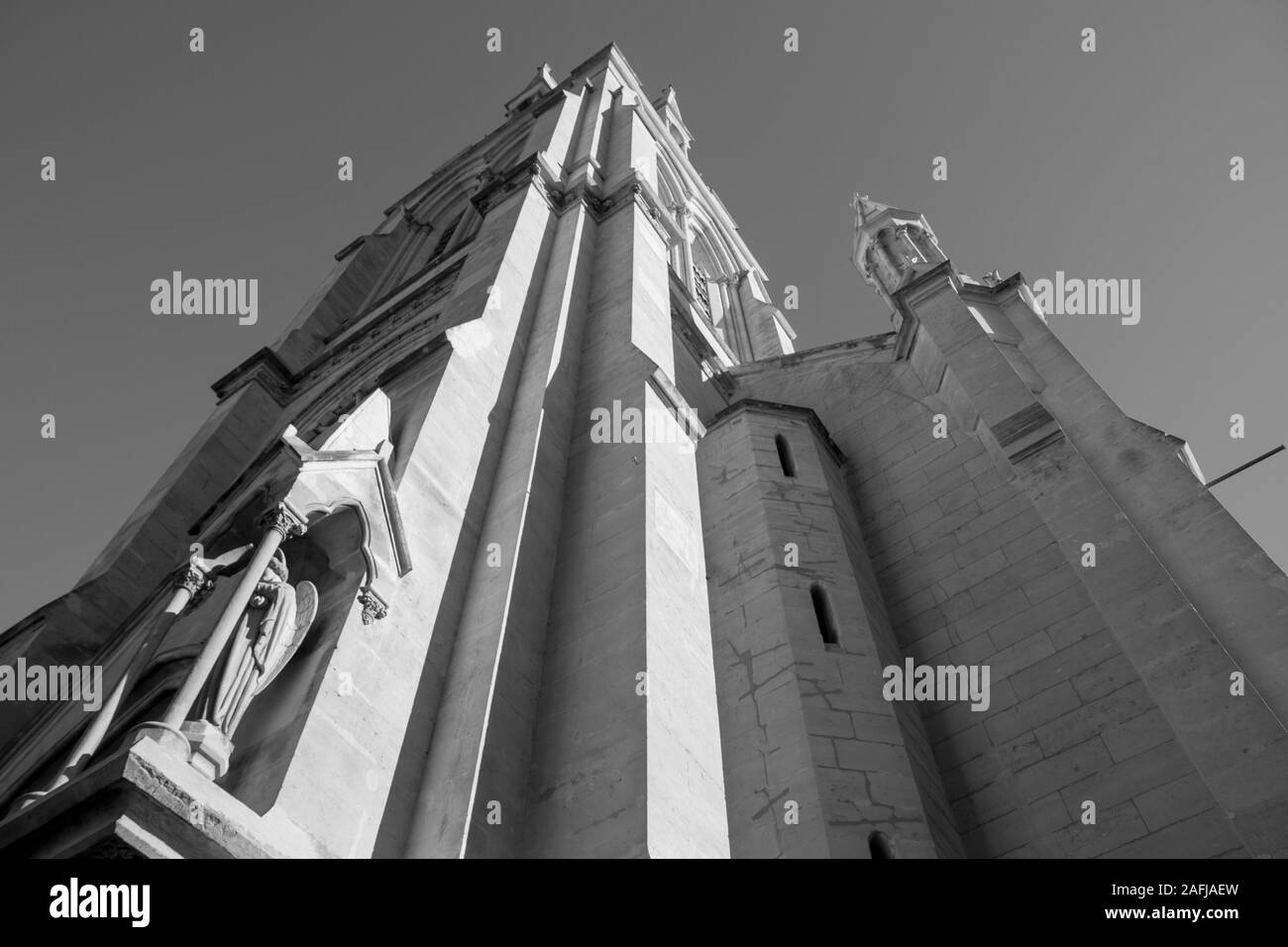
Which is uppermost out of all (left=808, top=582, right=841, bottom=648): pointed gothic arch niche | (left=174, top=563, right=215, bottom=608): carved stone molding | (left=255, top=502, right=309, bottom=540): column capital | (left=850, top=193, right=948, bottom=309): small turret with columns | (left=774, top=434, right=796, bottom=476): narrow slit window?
(left=850, top=193, right=948, bottom=309): small turret with columns

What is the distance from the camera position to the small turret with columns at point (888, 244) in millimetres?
18172

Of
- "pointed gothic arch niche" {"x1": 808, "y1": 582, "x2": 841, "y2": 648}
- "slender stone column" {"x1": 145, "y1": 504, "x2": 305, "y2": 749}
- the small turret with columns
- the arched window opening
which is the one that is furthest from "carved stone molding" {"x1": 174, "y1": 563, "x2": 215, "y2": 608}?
the small turret with columns

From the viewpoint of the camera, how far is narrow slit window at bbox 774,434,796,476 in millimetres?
14430

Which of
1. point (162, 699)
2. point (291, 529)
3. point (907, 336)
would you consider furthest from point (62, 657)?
point (907, 336)

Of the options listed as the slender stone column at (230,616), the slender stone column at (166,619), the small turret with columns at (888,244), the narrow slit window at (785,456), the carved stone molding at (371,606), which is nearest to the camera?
the slender stone column at (230,616)

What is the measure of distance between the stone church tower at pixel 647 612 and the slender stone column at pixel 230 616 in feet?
0.09

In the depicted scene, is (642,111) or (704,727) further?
(642,111)

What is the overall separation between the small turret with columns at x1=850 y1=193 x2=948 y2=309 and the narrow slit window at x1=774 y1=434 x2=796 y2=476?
4273mm

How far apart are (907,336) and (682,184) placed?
1967 cm

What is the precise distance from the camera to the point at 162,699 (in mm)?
7828

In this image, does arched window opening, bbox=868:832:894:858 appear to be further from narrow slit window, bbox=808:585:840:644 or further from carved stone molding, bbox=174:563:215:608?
carved stone molding, bbox=174:563:215:608

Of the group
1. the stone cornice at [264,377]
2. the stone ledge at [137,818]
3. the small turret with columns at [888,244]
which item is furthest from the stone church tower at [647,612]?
the stone cornice at [264,377]

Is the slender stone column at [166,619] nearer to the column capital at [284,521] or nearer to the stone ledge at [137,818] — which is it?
the column capital at [284,521]
